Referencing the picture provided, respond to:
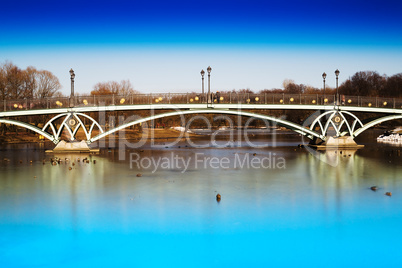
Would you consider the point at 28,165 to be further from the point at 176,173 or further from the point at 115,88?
the point at 115,88

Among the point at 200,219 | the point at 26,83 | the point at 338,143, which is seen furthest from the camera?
the point at 26,83

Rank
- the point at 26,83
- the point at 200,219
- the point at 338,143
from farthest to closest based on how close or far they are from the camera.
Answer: the point at 26,83
the point at 338,143
the point at 200,219

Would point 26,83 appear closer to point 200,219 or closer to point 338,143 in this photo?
point 338,143

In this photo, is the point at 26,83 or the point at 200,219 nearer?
the point at 200,219

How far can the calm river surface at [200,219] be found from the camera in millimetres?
11125

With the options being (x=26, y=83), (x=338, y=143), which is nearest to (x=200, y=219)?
(x=338, y=143)

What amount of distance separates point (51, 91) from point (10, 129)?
27.8 feet

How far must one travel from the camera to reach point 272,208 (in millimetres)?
16328

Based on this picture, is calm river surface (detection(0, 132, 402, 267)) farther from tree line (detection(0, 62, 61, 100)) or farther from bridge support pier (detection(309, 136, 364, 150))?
tree line (detection(0, 62, 61, 100))

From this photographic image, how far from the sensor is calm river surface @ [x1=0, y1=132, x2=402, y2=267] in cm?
1112

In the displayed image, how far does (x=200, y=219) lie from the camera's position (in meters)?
14.4

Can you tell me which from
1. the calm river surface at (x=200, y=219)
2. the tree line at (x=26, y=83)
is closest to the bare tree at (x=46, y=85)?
the tree line at (x=26, y=83)

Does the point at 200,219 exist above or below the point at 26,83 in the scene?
below

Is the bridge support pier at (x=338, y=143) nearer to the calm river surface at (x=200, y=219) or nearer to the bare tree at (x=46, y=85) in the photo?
the calm river surface at (x=200, y=219)
